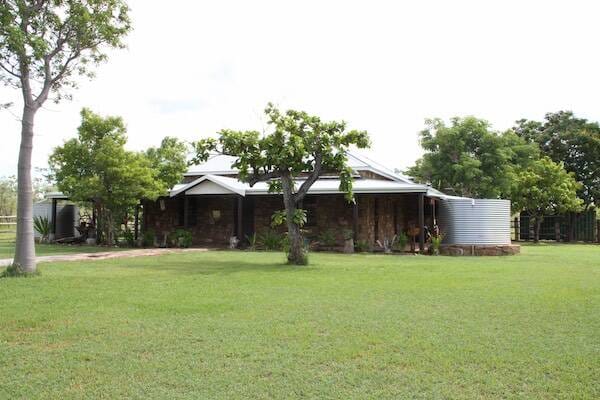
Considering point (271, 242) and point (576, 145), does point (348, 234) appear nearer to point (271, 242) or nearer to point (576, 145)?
point (271, 242)

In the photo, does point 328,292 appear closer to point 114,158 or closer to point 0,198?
point 114,158

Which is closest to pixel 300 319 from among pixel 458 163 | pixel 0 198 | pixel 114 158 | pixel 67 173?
pixel 114 158

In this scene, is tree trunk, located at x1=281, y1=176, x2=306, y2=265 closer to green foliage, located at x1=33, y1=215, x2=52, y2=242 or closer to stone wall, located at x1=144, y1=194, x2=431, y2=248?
stone wall, located at x1=144, y1=194, x2=431, y2=248

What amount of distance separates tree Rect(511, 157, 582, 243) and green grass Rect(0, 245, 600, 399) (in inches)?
729

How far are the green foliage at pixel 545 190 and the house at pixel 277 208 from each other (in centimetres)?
779

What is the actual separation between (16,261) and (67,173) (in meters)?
9.55

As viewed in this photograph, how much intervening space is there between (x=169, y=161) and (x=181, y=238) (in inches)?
120

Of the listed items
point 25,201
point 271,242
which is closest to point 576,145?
point 271,242

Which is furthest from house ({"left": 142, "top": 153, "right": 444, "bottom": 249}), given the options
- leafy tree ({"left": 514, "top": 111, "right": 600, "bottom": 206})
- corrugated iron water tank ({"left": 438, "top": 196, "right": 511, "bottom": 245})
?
leafy tree ({"left": 514, "top": 111, "right": 600, "bottom": 206})

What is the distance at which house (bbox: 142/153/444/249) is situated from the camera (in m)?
19.6

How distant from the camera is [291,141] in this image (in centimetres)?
1320

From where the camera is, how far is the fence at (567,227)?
96.3 feet

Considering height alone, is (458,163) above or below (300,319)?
above

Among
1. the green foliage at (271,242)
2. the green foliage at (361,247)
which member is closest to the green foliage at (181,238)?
the green foliage at (271,242)
